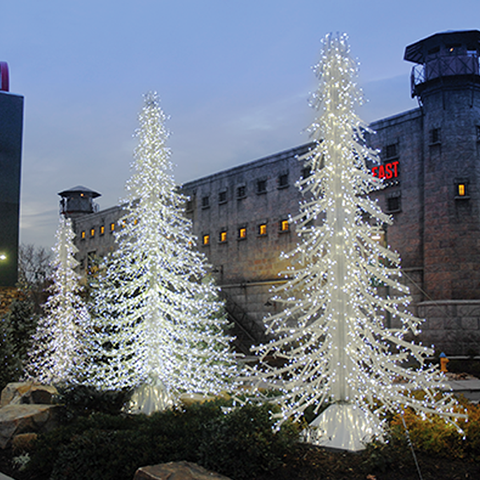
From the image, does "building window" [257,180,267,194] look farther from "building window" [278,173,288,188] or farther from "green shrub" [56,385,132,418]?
"green shrub" [56,385,132,418]

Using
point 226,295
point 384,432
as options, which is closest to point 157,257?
point 384,432

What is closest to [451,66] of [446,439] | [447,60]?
[447,60]

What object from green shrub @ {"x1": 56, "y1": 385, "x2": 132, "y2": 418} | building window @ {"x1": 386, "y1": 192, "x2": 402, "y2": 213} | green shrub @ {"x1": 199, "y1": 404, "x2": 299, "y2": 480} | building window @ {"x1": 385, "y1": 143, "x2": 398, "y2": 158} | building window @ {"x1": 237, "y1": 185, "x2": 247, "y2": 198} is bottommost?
green shrub @ {"x1": 56, "y1": 385, "x2": 132, "y2": 418}

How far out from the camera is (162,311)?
13688 mm

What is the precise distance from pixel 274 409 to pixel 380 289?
681 inches

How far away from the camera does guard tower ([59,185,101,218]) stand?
195 ft

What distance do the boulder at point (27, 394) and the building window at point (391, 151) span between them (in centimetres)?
1963

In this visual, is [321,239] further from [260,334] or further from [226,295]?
[226,295]

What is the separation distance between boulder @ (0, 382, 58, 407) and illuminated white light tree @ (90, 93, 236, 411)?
179 centimetres

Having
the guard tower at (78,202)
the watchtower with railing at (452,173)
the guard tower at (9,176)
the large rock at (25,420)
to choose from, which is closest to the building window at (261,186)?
the watchtower with railing at (452,173)

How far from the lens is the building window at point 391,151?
981 inches

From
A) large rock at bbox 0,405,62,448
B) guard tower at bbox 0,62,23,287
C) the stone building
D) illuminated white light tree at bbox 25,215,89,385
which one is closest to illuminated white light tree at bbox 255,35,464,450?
large rock at bbox 0,405,62,448

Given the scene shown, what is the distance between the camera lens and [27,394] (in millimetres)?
13656

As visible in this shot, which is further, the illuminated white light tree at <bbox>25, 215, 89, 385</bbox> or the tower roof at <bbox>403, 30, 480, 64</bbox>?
the tower roof at <bbox>403, 30, 480, 64</bbox>
